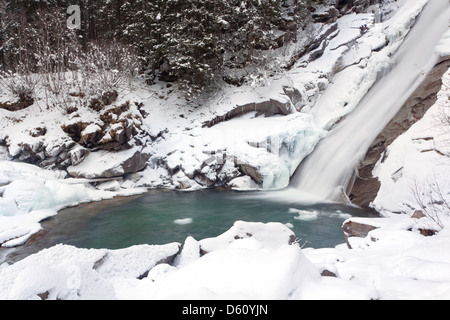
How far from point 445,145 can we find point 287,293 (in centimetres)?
811

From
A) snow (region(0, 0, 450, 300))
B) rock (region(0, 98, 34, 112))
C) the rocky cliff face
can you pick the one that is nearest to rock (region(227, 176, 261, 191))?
snow (region(0, 0, 450, 300))

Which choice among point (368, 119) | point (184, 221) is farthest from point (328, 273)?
point (368, 119)

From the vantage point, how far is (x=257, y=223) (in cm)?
555

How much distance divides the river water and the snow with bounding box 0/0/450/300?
1.57 ft

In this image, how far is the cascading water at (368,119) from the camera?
34.7ft

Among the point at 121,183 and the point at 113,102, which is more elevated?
the point at 113,102

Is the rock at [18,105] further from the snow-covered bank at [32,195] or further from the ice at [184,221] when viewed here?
the ice at [184,221]

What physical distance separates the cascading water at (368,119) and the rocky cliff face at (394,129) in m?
0.32

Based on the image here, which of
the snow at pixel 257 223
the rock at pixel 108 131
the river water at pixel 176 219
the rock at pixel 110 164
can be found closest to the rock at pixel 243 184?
the snow at pixel 257 223

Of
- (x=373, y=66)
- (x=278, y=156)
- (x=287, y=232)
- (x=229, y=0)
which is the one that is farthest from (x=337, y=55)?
(x=287, y=232)

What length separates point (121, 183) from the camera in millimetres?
11984

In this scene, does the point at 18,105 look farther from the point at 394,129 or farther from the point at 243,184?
the point at 394,129
